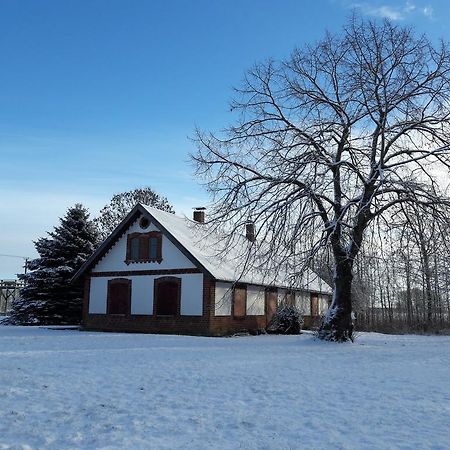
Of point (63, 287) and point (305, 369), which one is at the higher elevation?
point (63, 287)

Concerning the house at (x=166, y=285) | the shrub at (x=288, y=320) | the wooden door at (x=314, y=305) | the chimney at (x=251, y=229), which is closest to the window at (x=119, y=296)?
the house at (x=166, y=285)

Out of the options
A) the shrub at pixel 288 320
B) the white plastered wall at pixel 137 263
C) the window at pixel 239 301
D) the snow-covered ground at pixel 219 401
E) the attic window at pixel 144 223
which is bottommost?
the snow-covered ground at pixel 219 401

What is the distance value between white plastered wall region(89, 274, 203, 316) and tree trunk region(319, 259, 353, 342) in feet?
19.6

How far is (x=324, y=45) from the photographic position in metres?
19.8

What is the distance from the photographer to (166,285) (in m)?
24.8

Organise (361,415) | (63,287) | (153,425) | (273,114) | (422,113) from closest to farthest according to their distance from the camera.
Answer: (153,425)
(361,415)
(422,113)
(273,114)
(63,287)

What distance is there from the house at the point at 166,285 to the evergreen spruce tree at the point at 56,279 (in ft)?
16.5

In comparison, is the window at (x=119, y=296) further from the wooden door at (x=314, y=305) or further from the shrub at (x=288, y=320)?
the wooden door at (x=314, y=305)

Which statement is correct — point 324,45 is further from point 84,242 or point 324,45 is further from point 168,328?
point 84,242

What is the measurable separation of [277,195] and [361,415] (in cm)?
1224

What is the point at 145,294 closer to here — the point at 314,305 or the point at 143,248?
the point at 143,248

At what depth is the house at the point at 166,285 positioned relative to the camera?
23547 mm

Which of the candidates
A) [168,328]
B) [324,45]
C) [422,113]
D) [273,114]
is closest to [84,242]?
[168,328]

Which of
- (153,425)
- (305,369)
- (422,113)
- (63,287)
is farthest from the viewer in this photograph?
(63,287)
